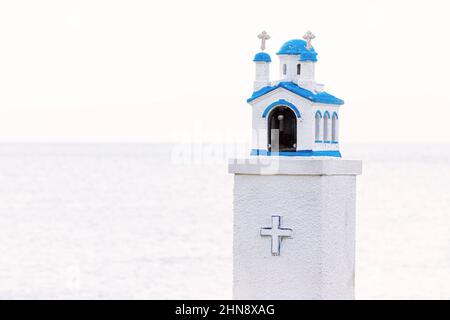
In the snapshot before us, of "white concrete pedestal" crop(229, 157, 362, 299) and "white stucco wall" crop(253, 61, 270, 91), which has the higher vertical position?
"white stucco wall" crop(253, 61, 270, 91)

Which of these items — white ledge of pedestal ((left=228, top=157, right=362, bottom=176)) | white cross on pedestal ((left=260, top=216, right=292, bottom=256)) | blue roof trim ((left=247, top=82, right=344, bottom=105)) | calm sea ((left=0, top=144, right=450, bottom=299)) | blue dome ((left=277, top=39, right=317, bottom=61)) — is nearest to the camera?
white ledge of pedestal ((left=228, top=157, right=362, bottom=176))

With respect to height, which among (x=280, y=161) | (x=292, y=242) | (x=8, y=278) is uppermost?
(x=280, y=161)

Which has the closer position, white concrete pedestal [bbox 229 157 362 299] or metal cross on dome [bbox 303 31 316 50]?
white concrete pedestal [bbox 229 157 362 299]

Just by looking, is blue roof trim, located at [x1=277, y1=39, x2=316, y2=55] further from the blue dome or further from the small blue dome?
the small blue dome

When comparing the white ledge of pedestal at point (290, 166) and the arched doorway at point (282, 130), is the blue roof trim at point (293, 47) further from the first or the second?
the white ledge of pedestal at point (290, 166)

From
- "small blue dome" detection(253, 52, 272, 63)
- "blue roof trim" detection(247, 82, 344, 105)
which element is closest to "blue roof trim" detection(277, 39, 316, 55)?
"small blue dome" detection(253, 52, 272, 63)

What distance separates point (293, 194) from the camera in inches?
399

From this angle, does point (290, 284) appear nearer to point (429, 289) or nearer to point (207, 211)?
point (429, 289)

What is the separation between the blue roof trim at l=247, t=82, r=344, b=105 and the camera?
10.3 meters

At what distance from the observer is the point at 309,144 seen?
10273 millimetres

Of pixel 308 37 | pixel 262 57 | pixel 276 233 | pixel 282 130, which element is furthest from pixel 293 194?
pixel 308 37

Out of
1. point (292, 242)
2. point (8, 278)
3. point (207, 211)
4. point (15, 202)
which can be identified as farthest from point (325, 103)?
point (15, 202)
